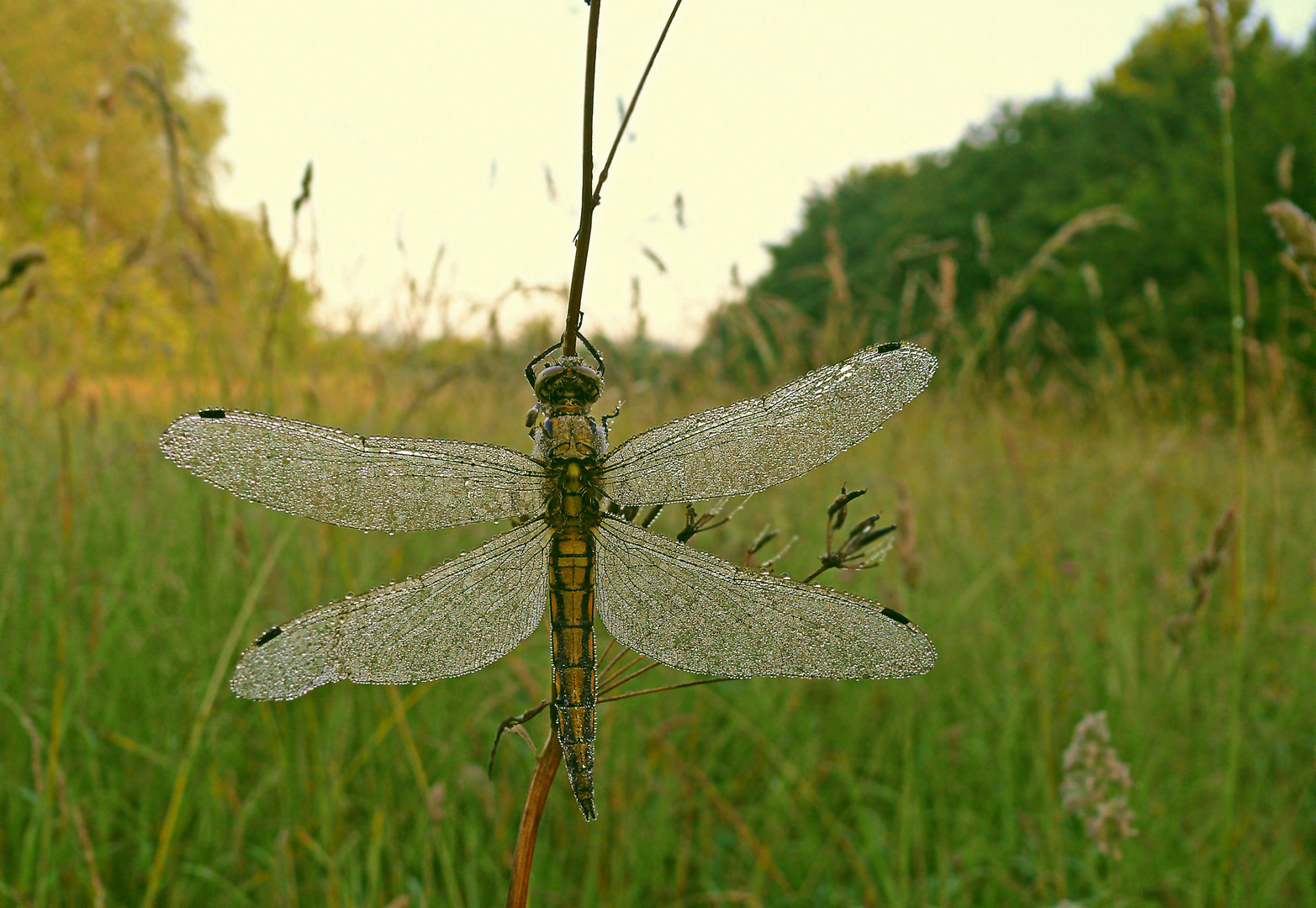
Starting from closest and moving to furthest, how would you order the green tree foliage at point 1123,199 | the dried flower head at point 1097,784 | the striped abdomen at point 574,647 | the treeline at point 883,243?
the striped abdomen at point 574,647 → the dried flower head at point 1097,784 → the treeline at point 883,243 → the green tree foliage at point 1123,199

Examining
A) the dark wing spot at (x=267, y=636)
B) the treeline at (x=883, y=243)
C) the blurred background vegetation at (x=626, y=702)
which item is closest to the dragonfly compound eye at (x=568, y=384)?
the dark wing spot at (x=267, y=636)

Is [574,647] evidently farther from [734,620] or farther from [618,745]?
[618,745]

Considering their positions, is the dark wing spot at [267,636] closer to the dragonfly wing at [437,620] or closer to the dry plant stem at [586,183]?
the dragonfly wing at [437,620]

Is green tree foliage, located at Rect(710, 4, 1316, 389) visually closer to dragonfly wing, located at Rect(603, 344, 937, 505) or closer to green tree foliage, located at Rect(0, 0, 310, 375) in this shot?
green tree foliage, located at Rect(0, 0, 310, 375)

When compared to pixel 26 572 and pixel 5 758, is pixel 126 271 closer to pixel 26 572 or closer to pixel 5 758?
pixel 26 572

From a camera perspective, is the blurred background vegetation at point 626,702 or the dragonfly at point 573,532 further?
the blurred background vegetation at point 626,702

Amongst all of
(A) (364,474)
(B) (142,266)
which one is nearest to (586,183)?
(A) (364,474)
